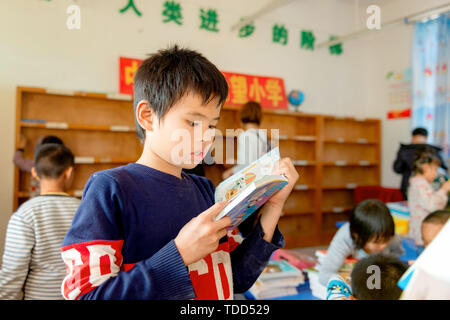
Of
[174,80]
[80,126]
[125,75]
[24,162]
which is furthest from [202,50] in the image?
[174,80]

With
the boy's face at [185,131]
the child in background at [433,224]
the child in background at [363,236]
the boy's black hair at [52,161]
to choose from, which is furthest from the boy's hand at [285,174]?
the child in background at [433,224]

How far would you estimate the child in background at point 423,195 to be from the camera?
2.13 metres

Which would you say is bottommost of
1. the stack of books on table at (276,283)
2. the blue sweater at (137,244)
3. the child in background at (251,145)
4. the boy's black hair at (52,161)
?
the stack of books on table at (276,283)

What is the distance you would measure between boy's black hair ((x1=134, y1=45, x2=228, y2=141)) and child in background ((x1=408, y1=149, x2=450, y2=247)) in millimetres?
2004

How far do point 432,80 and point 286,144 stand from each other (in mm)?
1846

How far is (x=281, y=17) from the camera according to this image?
13.6 feet

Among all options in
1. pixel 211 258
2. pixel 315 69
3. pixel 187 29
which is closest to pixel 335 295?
pixel 211 258

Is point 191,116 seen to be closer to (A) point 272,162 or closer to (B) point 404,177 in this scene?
(A) point 272,162

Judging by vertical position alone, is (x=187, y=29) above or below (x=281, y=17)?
below

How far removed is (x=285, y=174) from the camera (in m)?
0.63

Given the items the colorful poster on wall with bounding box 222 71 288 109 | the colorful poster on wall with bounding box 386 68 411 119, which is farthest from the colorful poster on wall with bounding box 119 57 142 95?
the colorful poster on wall with bounding box 386 68 411 119

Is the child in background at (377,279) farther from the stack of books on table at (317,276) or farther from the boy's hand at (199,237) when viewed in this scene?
the boy's hand at (199,237)

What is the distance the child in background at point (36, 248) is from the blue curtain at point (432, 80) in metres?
3.97
